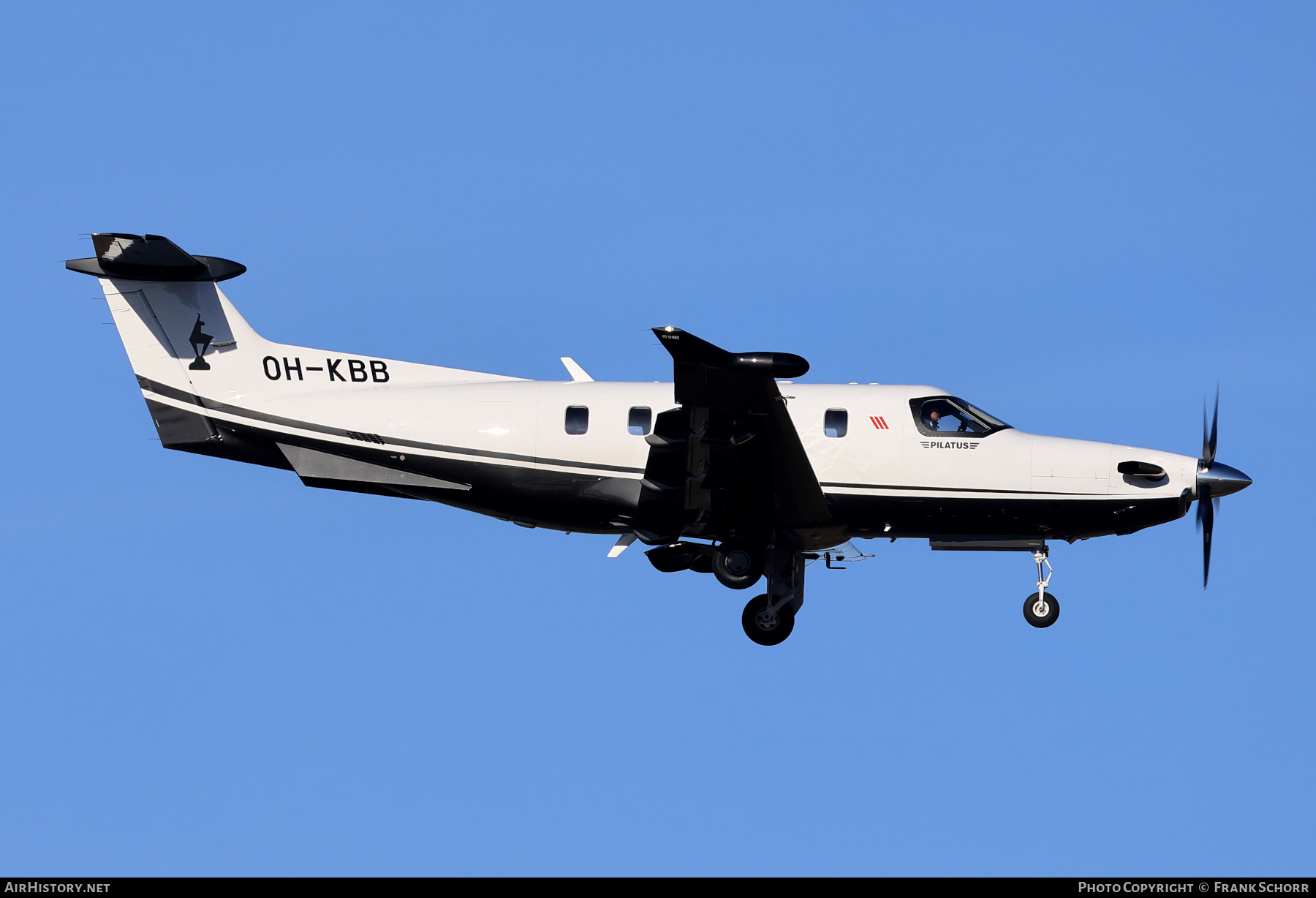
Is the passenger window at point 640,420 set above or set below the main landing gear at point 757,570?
above

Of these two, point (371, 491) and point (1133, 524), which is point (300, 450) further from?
point (1133, 524)

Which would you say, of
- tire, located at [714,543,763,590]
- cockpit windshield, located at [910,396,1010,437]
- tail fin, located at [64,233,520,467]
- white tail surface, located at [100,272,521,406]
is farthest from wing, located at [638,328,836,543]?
white tail surface, located at [100,272,521,406]

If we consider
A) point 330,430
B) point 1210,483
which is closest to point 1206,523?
point 1210,483

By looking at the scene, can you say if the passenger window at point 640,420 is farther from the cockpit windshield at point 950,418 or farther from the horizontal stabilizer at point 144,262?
the horizontal stabilizer at point 144,262

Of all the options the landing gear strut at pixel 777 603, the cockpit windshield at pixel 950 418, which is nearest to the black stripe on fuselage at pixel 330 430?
the landing gear strut at pixel 777 603

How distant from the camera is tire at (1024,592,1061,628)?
20.6 metres

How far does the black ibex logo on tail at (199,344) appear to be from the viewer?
21.4 m

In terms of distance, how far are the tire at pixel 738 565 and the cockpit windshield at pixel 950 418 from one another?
→ 312 cm

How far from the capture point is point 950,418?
67.2ft

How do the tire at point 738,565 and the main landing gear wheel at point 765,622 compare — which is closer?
the tire at point 738,565

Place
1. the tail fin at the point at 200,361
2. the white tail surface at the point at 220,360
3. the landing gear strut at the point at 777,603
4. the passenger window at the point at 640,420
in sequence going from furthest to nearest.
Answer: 1. the white tail surface at the point at 220,360
2. the tail fin at the point at 200,361
3. the landing gear strut at the point at 777,603
4. the passenger window at the point at 640,420
